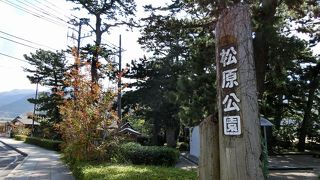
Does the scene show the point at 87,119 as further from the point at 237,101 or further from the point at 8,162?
the point at 8,162

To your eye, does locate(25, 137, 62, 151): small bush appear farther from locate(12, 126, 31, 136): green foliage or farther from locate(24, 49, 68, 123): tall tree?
locate(12, 126, 31, 136): green foliage

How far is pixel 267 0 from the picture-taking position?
14898 millimetres

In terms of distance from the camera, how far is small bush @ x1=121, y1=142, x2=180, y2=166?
13258 mm

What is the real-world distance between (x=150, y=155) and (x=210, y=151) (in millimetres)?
9246

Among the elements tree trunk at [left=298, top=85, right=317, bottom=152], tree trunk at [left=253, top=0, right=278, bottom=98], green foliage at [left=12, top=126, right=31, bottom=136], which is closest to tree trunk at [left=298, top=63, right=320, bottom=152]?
tree trunk at [left=298, top=85, right=317, bottom=152]

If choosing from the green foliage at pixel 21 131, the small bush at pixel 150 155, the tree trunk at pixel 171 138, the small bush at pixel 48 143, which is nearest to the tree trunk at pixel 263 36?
the small bush at pixel 150 155

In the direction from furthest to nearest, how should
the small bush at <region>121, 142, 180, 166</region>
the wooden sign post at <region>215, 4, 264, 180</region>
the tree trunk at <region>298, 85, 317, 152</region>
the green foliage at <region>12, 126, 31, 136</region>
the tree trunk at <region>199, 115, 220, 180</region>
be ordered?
the green foliage at <region>12, 126, 31, 136</region> < the tree trunk at <region>298, 85, 317, 152</region> < the small bush at <region>121, 142, 180, 166</region> < the tree trunk at <region>199, 115, 220, 180</region> < the wooden sign post at <region>215, 4, 264, 180</region>

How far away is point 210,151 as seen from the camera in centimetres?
452

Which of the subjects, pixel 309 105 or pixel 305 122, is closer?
pixel 309 105

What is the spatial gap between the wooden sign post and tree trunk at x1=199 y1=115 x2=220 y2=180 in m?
0.23

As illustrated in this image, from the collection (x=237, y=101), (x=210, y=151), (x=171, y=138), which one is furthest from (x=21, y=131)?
(x=237, y=101)

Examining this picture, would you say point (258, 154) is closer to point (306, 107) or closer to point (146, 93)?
point (146, 93)

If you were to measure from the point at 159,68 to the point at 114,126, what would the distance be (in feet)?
57.7

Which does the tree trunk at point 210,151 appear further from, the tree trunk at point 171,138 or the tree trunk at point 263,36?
the tree trunk at point 171,138
